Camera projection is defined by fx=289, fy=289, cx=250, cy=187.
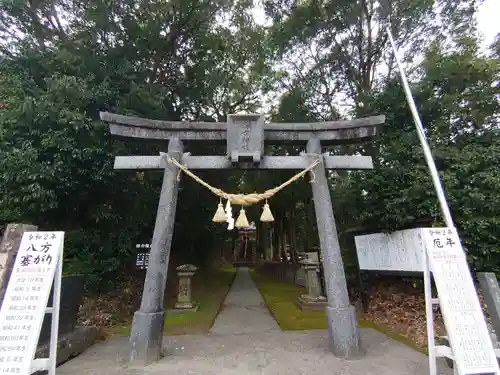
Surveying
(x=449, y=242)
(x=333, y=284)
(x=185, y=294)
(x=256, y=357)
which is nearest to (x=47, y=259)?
(x=256, y=357)

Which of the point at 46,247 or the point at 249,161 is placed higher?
the point at 249,161

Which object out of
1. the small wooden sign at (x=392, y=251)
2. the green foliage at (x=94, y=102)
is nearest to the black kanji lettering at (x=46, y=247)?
the green foliage at (x=94, y=102)

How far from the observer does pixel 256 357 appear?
459cm

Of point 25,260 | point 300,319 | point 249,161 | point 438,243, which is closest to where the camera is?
point 25,260

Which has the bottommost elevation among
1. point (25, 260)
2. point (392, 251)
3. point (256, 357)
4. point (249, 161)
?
point (256, 357)

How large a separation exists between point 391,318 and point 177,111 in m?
9.27

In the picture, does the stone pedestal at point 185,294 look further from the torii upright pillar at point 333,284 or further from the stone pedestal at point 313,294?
the torii upright pillar at point 333,284

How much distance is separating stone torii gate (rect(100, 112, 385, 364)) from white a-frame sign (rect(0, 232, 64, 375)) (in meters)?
1.45

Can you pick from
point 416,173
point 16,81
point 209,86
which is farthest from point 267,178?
point 16,81

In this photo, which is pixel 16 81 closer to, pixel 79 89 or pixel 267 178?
pixel 79 89

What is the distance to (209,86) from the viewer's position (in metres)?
10.8

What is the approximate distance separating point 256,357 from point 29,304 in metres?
3.22

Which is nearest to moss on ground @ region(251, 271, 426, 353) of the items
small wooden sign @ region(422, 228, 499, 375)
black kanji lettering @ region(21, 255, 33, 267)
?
small wooden sign @ region(422, 228, 499, 375)

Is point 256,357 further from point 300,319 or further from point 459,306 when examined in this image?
point 300,319
